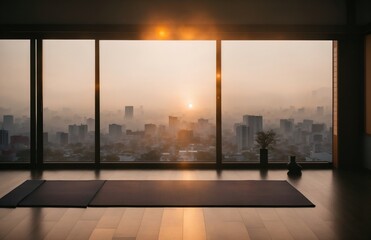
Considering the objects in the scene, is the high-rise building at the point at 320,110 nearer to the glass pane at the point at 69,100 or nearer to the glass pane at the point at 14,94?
the glass pane at the point at 69,100

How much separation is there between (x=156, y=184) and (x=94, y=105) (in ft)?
6.69

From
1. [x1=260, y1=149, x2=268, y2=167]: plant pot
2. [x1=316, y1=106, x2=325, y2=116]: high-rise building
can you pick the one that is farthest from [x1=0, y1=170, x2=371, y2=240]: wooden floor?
[x1=316, y1=106, x2=325, y2=116]: high-rise building

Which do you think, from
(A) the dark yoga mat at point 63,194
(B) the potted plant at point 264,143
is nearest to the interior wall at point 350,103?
(B) the potted plant at point 264,143

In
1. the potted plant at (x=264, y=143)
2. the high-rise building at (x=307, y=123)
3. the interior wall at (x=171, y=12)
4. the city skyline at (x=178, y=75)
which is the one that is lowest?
the potted plant at (x=264, y=143)

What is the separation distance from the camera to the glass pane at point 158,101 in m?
6.57

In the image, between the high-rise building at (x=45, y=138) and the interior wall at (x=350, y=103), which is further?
the high-rise building at (x=45, y=138)

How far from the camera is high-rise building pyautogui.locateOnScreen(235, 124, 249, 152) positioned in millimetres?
6609

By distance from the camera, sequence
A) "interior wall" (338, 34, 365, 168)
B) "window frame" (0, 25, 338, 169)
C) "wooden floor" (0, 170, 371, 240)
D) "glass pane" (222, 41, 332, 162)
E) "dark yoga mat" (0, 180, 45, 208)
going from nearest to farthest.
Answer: "wooden floor" (0, 170, 371, 240)
"dark yoga mat" (0, 180, 45, 208)
"window frame" (0, 25, 338, 169)
"interior wall" (338, 34, 365, 168)
"glass pane" (222, 41, 332, 162)

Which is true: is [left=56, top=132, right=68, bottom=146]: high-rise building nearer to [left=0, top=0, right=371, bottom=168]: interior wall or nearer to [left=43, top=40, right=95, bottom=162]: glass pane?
[left=43, top=40, right=95, bottom=162]: glass pane

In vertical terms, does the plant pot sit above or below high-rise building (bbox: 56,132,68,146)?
below

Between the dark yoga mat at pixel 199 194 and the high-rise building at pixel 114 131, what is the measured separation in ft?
→ 4.61

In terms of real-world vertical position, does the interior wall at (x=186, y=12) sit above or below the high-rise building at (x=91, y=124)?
above

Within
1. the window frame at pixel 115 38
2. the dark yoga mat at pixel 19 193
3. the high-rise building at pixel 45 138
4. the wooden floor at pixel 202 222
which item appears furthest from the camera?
the high-rise building at pixel 45 138

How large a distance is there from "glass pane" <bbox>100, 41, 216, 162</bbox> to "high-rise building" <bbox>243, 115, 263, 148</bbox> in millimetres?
574
